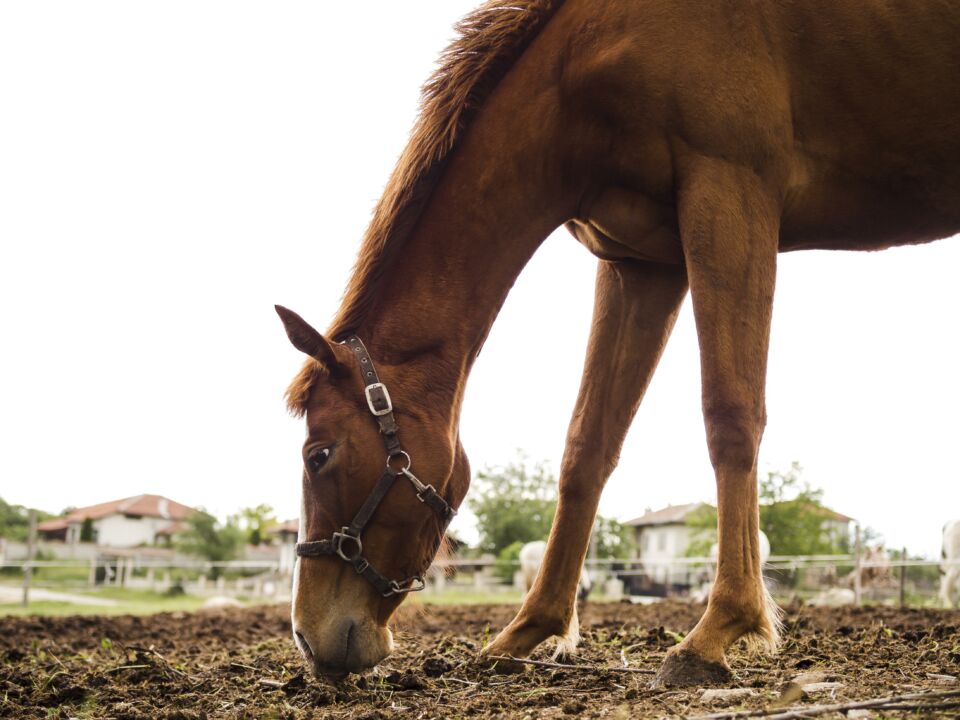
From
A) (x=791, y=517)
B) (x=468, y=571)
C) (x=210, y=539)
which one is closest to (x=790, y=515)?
(x=791, y=517)

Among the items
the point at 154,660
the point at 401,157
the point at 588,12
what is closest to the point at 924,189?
the point at 588,12

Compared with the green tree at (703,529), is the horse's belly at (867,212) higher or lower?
higher

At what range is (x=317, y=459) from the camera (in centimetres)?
339

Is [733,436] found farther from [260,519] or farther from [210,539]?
[260,519]

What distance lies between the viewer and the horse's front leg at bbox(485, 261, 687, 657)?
402cm

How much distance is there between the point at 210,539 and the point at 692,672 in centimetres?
5199

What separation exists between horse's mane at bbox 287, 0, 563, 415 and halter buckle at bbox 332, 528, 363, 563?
0.65m

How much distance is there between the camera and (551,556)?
4039 millimetres

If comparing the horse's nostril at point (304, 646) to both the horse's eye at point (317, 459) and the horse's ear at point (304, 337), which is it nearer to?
the horse's eye at point (317, 459)

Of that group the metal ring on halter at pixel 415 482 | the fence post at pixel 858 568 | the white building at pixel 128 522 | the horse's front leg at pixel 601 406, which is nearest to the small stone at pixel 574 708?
the metal ring on halter at pixel 415 482

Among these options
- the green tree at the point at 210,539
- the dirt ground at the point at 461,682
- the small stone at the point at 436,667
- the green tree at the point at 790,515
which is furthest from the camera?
the green tree at the point at 210,539

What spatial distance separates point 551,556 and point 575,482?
1.15ft

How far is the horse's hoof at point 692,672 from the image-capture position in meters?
2.96

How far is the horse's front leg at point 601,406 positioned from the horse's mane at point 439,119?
3.33 ft
